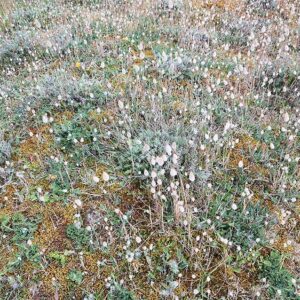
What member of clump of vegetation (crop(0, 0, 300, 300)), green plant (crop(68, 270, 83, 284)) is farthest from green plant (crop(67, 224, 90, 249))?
green plant (crop(68, 270, 83, 284))

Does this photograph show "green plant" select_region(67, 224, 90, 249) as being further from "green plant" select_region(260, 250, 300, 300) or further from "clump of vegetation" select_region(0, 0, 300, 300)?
"green plant" select_region(260, 250, 300, 300)

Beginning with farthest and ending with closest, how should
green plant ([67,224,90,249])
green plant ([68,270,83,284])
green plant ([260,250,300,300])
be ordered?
green plant ([67,224,90,249])
green plant ([68,270,83,284])
green plant ([260,250,300,300])

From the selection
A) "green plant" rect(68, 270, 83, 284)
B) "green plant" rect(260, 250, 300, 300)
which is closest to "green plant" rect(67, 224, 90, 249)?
"green plant" rect(68, 270, 83, 284)

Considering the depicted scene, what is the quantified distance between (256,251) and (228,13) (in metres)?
5.13

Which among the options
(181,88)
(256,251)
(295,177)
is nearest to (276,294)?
(256,251)

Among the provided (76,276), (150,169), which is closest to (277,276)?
(150,169)

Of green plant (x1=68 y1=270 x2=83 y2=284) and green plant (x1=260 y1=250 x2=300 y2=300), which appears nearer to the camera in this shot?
green plant (x1=260 y1=250 x2=300 y2=300)

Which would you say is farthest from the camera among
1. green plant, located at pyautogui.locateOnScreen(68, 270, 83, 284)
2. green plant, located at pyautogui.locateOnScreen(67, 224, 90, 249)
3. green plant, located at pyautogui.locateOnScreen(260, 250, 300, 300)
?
green plant, located at pyautogui.locateOnScreen(67, 224, 90, 249)

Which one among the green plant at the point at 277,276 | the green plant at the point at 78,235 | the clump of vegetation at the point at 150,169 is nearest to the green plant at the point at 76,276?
the clump of vegetation at the point at 150,169

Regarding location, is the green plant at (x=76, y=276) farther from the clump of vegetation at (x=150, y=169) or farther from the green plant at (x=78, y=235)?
the green plant at (x=78, y=235)

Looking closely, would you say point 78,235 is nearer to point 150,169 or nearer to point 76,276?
point 76,276

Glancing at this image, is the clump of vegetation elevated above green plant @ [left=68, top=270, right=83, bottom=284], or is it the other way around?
the clump of vegetation

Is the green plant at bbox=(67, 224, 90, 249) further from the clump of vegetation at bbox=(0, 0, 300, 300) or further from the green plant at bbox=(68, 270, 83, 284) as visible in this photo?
the green plant at bbox=(68, 270, 83, 284)

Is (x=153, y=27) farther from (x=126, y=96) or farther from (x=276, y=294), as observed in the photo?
(x=276, y=294)
